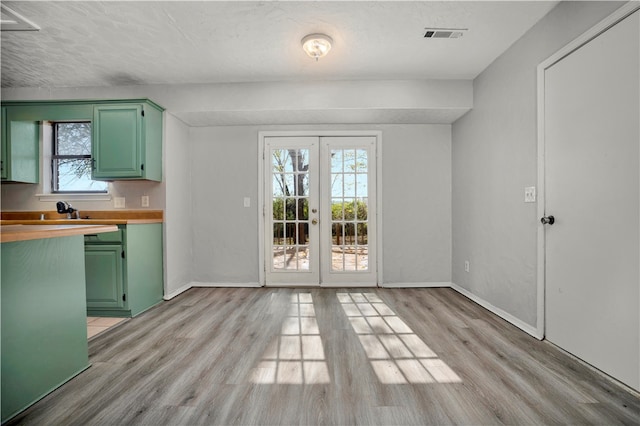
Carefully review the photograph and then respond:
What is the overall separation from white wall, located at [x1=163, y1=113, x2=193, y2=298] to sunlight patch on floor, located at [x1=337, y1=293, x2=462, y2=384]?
201cm

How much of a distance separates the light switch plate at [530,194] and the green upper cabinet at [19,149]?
5001mm

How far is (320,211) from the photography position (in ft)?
12.1

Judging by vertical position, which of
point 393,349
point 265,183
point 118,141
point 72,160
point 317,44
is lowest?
point 393,349

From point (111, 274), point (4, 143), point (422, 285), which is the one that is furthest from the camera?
point (422, 285)

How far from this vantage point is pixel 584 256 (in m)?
1.78

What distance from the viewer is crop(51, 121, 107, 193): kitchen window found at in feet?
11.0

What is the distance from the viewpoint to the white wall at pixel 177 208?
3182 mm

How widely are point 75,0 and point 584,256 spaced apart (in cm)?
376

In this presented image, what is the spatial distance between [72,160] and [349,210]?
11.1ft

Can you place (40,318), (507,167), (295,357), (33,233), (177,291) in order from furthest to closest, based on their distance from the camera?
(177,291)
(507,167)
(295,357)
(40,318)
(33,233)

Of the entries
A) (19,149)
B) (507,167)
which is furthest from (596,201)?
(19,149)

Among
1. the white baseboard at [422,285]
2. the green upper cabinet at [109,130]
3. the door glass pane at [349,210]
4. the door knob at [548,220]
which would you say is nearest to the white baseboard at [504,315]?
the white baseboard at [422,285]

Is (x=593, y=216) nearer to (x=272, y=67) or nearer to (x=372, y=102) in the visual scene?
(x=372, y=102)

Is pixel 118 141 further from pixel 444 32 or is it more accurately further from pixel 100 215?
pixel 444 32
